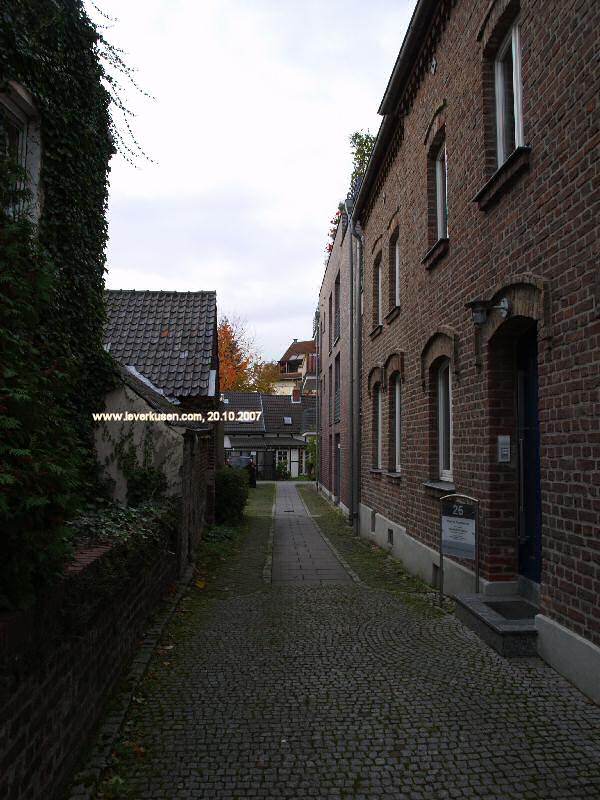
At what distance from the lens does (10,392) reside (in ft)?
9.27

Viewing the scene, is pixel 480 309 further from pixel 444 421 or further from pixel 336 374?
pixel 336 374

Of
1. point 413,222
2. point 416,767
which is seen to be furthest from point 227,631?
point 413,222

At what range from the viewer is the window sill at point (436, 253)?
8172 mm

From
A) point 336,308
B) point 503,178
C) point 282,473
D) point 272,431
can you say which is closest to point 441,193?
point 503,178

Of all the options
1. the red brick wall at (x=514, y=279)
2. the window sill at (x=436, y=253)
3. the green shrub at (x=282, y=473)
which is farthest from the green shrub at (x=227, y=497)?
the green shrub at (x=282, y=473)

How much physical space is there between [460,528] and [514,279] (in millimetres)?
2704

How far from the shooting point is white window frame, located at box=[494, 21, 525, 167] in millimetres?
6248

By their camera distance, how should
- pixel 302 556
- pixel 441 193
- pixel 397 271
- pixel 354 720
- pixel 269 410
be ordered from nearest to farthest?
pixel 354 720
pixel 441 193
pixel 302 556
pixel 397 271
pixel 269 410

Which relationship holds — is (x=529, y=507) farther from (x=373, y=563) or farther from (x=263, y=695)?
(x=373, y=563)

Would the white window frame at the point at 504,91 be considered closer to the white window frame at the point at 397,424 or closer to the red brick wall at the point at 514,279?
the red brick wall at the point at 514,279

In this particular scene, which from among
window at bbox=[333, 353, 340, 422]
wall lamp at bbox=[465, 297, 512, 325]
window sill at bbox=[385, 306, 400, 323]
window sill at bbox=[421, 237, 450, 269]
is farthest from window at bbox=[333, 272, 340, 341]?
wall lamp at bbox=[465, 297, 512, 325]

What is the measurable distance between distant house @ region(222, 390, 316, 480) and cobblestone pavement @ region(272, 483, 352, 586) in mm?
27572

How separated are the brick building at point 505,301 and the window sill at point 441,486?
0.04m

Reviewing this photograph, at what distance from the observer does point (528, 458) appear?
651 cm
